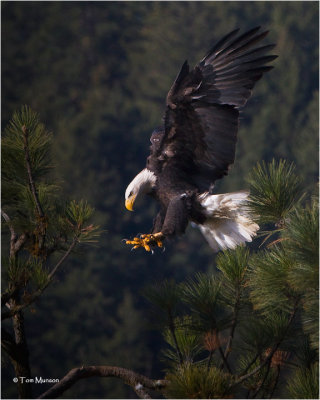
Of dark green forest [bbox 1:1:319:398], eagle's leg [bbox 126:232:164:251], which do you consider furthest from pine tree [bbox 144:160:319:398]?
dark green forest [bbox 1:1:319:398]

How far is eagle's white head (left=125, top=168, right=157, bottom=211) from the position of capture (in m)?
2.03

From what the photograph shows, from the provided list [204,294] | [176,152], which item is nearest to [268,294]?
[204,294]

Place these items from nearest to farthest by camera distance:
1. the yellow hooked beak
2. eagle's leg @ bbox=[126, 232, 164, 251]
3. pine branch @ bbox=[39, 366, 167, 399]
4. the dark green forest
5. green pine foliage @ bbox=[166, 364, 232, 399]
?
green pine foliage @ bbox=[166, 364, 232, 399]
pine branch @ bbox=[39, 366, 167, 399]
eagle's leg @ bbox=[126, 232, 164, 251]
the yellow hooked beak
the dark green forest

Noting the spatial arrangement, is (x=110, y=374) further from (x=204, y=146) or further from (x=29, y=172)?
(x=204, y=146)

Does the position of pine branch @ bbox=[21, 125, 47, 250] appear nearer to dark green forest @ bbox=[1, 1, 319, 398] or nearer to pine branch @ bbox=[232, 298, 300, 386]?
pine branch @ bbox=[232, 298, 300, 386]

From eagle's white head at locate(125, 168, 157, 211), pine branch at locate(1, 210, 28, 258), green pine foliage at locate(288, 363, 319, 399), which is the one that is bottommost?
green pine foliage at locate(288, 363, 319, 399)

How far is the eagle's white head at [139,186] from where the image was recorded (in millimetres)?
2027

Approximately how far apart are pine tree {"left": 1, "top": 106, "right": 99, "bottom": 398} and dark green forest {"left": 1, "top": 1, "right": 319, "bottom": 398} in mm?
3594

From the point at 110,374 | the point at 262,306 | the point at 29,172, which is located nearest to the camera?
the point at 262,306

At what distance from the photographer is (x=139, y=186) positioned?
207 centimetres

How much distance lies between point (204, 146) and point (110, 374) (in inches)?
37.6

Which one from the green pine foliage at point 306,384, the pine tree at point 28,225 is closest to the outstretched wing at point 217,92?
the pine tree at point 28,225

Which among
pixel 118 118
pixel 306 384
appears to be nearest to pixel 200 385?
pixel 306 384

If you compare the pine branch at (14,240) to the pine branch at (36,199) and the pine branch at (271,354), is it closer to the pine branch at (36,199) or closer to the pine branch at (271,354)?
the pine branch at (36,199)
